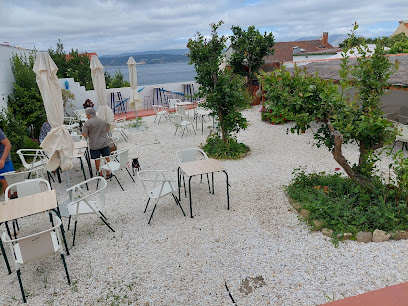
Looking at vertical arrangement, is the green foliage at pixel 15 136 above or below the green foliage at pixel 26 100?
below

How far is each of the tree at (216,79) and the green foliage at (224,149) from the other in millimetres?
499

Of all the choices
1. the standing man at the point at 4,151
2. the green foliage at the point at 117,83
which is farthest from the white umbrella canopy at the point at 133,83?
the green foliage at the point at 117,83

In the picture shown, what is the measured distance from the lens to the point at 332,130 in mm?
4969

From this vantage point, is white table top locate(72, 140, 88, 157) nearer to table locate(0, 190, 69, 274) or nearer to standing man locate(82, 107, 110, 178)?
standing man locate(82, 107, 110, 178)

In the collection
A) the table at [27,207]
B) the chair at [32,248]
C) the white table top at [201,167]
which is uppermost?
the table at [27,207]

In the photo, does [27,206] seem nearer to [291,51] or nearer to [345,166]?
[345,166]

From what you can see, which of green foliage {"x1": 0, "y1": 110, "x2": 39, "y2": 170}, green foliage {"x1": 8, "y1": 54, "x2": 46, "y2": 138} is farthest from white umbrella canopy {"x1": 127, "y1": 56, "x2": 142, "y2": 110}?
green foliage {"x1": 0, "y1": 110, "x2": 39, "y2": 170}

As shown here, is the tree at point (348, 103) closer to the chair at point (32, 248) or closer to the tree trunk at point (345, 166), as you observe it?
the tree trunk at point (345, 166)

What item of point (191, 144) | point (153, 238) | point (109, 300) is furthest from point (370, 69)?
point (191, 144)

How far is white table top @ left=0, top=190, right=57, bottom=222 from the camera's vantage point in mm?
3837

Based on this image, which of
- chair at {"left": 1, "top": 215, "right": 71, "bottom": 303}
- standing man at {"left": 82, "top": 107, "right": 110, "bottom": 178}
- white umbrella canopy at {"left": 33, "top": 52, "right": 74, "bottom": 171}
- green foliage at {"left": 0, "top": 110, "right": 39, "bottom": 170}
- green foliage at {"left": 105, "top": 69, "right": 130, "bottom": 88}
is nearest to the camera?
chair at {"left": 1, "top": 215, "right": 71, "bottom": 303}

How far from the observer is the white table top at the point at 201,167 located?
5227 mm

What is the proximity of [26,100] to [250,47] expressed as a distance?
12496 mm

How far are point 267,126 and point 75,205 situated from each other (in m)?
8.79
